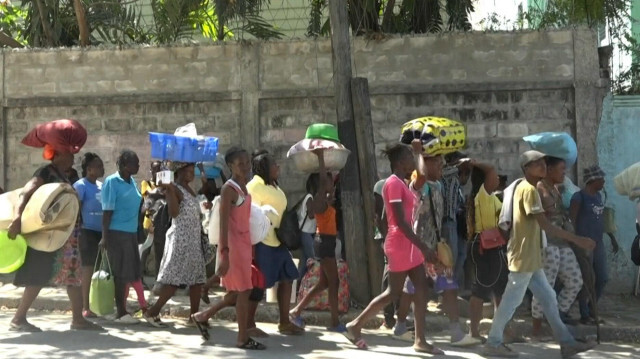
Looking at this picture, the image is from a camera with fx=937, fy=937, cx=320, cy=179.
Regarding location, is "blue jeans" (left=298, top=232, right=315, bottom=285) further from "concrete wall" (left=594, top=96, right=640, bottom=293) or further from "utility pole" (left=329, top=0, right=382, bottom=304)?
"concrete wall" (left=594, top=96, right=640, bottom=293)

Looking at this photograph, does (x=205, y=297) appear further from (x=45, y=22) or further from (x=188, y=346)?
(x=45, y=22)

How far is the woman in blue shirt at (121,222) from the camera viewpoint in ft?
26.5

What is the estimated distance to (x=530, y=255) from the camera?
6.86 m

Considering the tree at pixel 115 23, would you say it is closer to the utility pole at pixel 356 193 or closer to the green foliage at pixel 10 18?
the green foliage at pixel 10 18

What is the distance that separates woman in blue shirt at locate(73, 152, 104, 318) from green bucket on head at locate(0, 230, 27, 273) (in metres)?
0.70

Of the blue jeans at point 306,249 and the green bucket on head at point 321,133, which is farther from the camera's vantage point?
the green bucket on head at point 321,133

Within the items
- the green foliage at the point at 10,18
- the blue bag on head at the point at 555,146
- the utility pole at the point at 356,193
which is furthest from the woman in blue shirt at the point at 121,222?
the green foliage at the point at 10,18

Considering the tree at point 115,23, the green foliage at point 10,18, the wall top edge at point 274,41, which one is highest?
the green foliage at point 10,18

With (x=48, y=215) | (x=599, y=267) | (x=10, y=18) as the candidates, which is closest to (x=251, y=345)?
(x=48, y=215)

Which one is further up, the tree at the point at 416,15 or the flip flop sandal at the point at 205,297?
the tree at the point at 416,15

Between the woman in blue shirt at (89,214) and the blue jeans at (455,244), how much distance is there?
3.11 m

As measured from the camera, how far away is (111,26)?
13.1 m

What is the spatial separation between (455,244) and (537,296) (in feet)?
3.97

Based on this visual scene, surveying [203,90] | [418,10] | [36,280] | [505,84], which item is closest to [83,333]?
[36,280]
